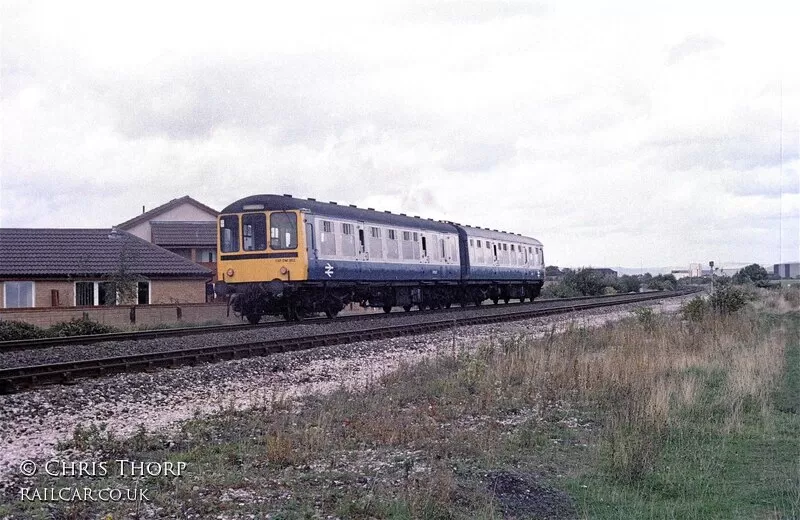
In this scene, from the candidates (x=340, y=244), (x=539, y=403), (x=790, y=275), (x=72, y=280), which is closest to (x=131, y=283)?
(x=72, y=280)

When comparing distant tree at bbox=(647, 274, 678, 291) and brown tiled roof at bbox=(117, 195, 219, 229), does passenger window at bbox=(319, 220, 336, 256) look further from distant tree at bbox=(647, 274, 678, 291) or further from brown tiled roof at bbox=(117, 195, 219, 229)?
distant tree at bbox=(647, 274, 678, 291)

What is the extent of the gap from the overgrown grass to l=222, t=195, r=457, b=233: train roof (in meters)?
10.1

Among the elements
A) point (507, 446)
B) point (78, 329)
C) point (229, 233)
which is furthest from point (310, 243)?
point (507, 446)

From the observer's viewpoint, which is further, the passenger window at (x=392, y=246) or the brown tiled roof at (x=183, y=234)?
the brown tiled roof at (x=183, y=234)

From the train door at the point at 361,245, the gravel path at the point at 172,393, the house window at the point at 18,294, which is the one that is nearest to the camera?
the gravel path at the point at 172,393

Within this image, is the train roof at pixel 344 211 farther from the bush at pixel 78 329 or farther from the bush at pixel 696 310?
the bush at pixel 696 310

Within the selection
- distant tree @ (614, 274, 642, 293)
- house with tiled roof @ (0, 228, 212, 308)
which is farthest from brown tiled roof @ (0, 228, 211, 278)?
distant tree @ (614, 274, 642, 293)

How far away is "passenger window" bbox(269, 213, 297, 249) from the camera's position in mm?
22375

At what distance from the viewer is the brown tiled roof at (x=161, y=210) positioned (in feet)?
198

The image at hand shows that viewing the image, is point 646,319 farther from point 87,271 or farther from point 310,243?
point 87,271

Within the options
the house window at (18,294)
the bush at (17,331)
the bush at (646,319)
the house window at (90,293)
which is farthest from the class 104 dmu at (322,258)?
the house window at (18,294)

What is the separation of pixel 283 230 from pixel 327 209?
186 cm

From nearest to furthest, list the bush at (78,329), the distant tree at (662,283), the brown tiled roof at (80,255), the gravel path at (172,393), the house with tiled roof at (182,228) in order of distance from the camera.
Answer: the gravel path at (172,393) < the bush at (78,329) < the brown tiled roof at (80,255) < the house with tiled roof at (182,228) < the distant tree at (662,283)

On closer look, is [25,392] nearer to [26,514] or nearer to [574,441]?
[26,514]
